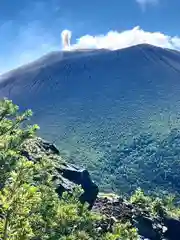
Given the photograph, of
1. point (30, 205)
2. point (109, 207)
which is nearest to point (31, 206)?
point (30, 205)

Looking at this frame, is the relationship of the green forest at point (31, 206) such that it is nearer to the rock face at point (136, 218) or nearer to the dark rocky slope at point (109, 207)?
the rock face at point (136, 218)

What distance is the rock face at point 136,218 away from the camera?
77.4m

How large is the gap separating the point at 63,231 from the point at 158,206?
4225cm

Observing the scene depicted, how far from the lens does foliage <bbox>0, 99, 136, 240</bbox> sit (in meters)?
32.3

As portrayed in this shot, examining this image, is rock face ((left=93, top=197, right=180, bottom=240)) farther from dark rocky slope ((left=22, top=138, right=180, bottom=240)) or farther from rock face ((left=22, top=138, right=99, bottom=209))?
rock face ((left=22, top=138, right=99, bottom=209))

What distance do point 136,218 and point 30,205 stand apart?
49.3 m

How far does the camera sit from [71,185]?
264ft

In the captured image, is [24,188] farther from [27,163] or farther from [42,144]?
[42,144]

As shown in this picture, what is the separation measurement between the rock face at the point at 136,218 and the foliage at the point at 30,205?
13.5 meters

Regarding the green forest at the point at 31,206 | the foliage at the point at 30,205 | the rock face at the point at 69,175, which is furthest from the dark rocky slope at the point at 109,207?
the foliage at the point at 30,205

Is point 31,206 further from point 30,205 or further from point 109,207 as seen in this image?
point 109,207

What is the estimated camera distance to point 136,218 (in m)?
79.6

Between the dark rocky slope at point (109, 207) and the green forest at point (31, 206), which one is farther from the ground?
the green forest at point (31, 206)

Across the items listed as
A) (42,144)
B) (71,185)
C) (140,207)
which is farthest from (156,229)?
(42,144)
